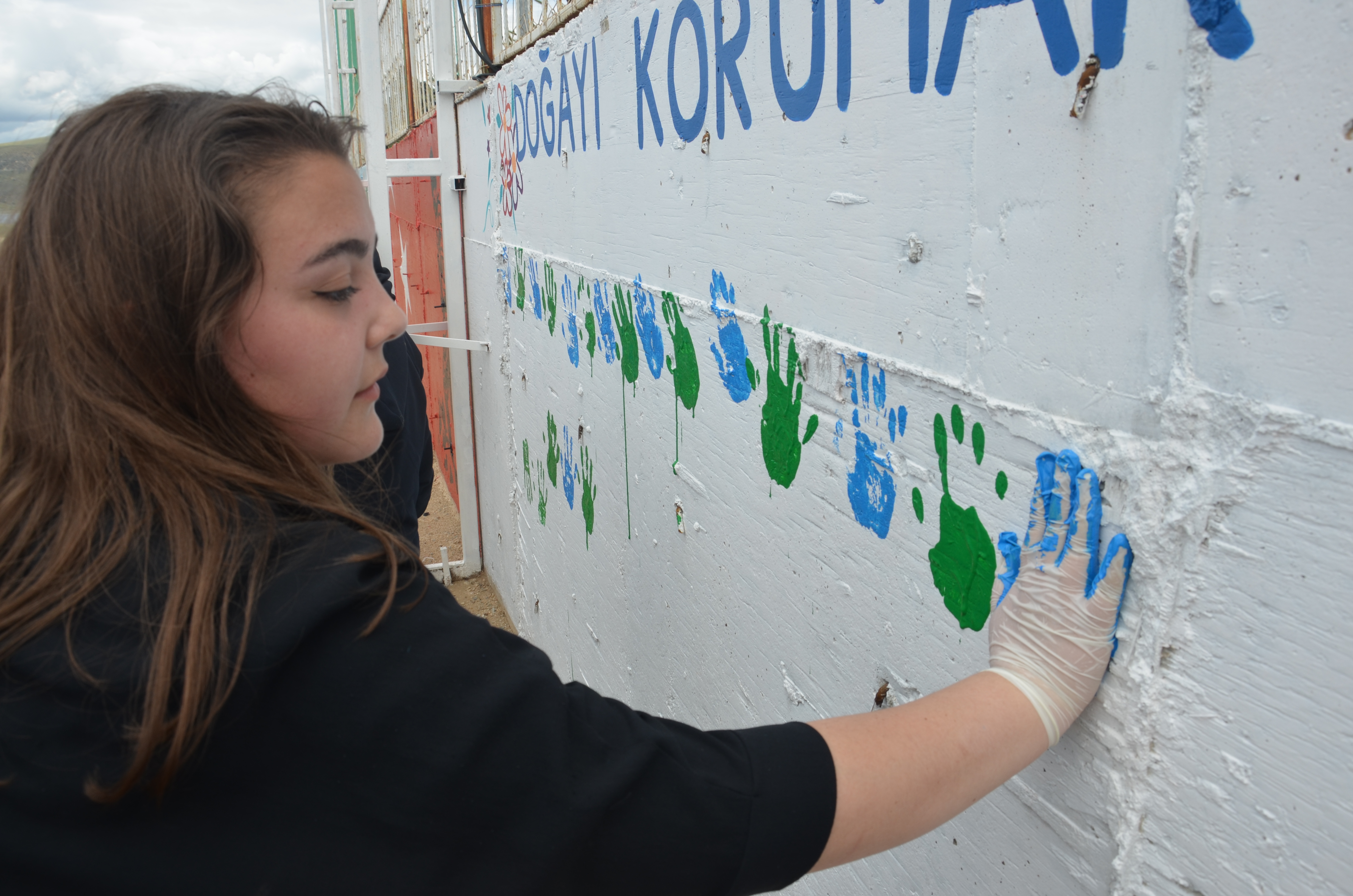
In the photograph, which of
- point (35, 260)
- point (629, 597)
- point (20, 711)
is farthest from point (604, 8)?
point (20, 711)

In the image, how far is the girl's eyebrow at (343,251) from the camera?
A: 1.03 m

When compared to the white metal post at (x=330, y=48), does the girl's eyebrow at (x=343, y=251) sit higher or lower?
lower

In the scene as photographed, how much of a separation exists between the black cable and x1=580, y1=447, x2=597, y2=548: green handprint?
1777mm

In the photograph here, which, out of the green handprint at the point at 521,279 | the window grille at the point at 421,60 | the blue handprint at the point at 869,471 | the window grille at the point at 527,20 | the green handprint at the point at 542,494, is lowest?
the green handprint at the point at 542,494

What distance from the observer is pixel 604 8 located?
7.81ft

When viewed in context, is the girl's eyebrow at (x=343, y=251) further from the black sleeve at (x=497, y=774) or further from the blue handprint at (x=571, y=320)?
the blue handprint at (x=571, y=320)

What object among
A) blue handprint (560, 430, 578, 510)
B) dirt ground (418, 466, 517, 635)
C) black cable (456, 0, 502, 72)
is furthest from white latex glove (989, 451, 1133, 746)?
black cable (456, 0, 502, 72)

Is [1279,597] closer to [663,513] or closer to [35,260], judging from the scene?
[35,260]

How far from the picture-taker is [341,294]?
1.07 meters

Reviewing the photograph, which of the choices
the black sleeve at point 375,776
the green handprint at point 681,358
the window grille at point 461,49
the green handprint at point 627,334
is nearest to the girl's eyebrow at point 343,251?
the black sleeve at point 375,776

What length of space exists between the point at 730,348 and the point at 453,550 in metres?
5.03

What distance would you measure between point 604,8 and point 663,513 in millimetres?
1290

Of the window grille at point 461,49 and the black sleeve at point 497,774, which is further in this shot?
the window grille at point 461,49

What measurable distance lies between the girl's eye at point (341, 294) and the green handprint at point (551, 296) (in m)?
2.04
